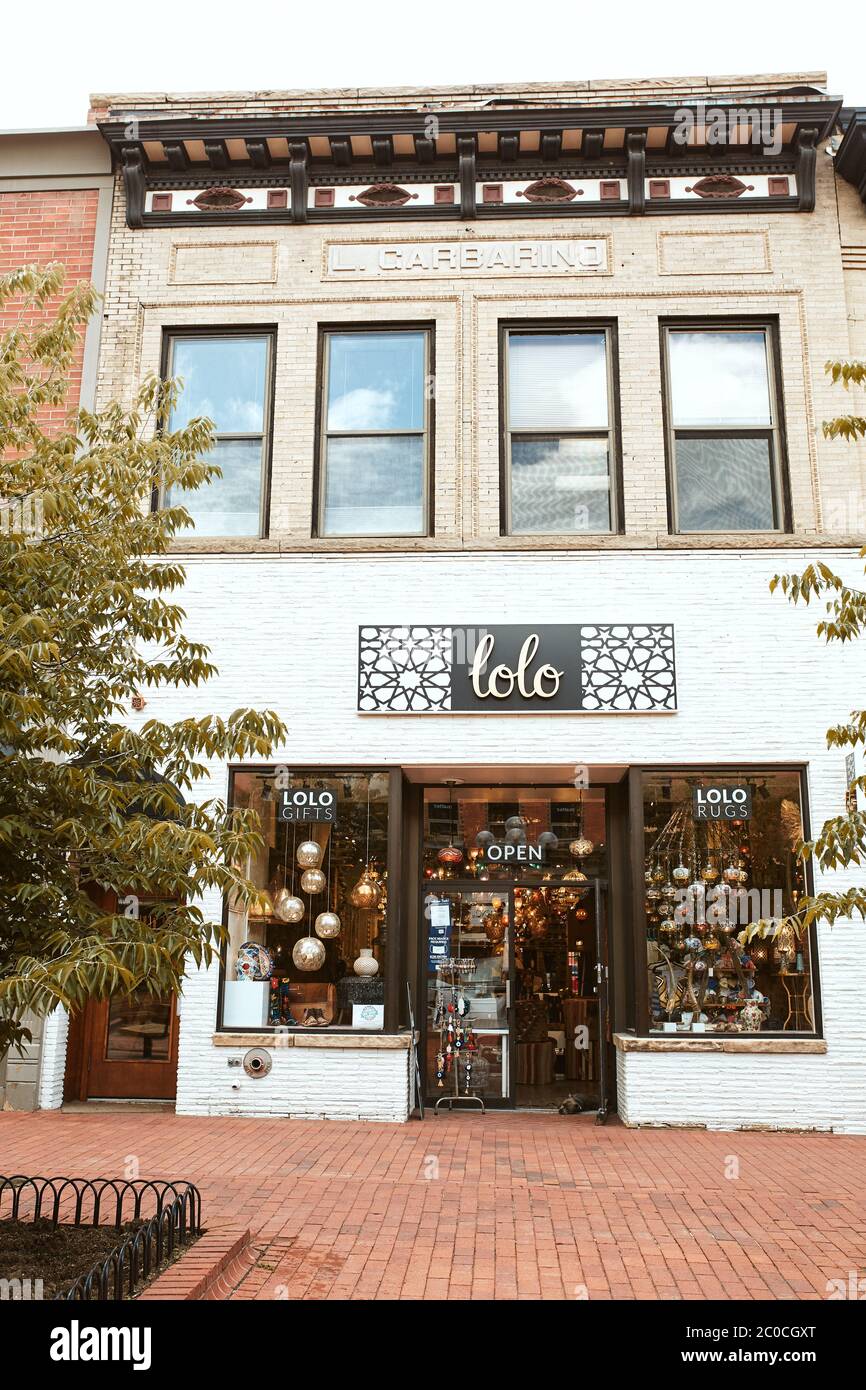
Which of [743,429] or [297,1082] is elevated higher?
[743,429]

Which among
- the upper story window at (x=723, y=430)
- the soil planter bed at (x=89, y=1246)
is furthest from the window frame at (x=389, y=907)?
the upper story window at (x=723, y=430)

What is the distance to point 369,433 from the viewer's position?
11.8 meters

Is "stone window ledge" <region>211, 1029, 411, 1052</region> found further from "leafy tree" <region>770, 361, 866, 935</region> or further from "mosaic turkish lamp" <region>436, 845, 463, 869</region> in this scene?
"leafy tree" <region>770, 361, 866, 935</region>

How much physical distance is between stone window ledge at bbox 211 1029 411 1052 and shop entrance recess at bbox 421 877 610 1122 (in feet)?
2.31

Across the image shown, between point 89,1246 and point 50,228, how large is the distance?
10.7m

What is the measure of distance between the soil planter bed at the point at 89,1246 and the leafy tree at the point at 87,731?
3.45ft

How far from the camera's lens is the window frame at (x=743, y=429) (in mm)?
11312

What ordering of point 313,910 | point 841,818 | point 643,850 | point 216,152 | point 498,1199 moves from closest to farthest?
point 841,818 → point 498,1199 → point 643,850 → point 313,910 → point 216,152

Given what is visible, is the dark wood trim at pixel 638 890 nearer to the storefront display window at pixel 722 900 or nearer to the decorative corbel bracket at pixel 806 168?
the storefront display window at pixel 722 900

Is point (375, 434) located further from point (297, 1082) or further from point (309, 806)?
point (297, 1082)

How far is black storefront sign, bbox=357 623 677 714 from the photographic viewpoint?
1085 cm

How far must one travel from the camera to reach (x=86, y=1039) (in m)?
11.1

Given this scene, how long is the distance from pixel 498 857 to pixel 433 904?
2.69ft

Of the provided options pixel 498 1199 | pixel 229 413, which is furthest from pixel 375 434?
pixel 498 1199
